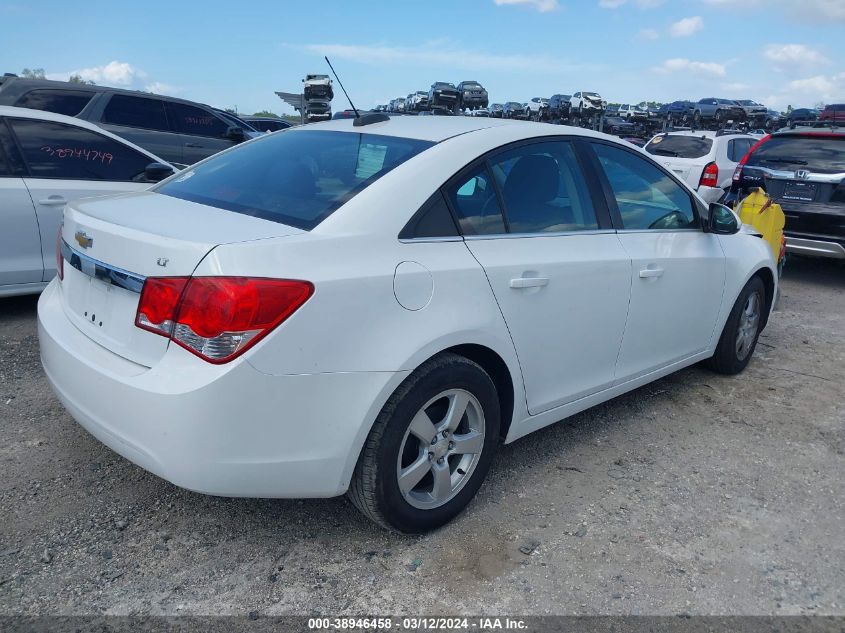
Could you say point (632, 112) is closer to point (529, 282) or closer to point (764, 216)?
point (764, 216)

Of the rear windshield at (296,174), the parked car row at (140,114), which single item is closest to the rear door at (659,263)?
the rear windshield at (296,174)

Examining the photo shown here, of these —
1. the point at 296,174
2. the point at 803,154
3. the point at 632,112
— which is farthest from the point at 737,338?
the point at 632,112

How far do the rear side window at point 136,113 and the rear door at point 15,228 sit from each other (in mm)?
4080

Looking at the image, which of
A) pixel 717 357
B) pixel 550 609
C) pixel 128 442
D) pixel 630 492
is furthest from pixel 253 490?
pixel 717 357

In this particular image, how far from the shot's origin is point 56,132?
17.7ft

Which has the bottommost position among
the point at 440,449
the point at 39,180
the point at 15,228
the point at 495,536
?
the point at 495,536

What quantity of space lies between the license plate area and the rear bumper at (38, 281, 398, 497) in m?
6.81

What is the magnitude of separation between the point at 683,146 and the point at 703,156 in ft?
1.66

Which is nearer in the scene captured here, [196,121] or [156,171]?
[156,171]

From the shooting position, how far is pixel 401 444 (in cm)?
254

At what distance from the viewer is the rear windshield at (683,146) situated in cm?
1141

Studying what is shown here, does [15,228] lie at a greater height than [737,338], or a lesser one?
greater

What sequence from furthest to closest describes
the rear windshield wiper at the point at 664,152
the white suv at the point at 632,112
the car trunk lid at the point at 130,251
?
1. the white suv at the point at 632,112
2. the rear windshield wiper at the point at 664,152
3. the car trunk lid at the point at 130,251

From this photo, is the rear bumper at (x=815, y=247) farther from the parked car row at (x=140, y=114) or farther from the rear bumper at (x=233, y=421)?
the parked car row at (x=140, y=114)
